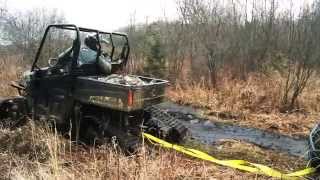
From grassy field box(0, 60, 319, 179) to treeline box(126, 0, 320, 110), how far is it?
1.62m

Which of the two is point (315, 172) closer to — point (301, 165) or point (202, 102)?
point (301, 165)

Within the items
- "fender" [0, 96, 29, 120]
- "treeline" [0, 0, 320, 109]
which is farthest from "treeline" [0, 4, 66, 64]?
"fender" [0, 96, 29, 120]

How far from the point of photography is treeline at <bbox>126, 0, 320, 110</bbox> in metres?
16.9

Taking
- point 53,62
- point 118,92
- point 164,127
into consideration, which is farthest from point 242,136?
point 53,62

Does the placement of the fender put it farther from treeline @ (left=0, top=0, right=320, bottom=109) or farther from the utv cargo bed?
treeline @ (left=0, top=0, right=320, bottom=109)

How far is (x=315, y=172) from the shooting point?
635 centimetres

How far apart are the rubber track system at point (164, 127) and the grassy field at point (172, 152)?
1.90ft

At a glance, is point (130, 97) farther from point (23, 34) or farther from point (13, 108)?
point (23, 34)

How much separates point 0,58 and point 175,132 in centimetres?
1182

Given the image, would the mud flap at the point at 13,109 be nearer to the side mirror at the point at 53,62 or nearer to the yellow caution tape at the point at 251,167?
the side mirror at the point at 53,62

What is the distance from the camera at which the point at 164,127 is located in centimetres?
805

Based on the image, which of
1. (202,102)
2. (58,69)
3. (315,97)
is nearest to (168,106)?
(202,102)

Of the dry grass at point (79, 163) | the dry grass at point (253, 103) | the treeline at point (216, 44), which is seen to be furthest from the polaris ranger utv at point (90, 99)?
the treeline at point (216, 44)

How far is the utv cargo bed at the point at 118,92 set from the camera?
693 centimetres
